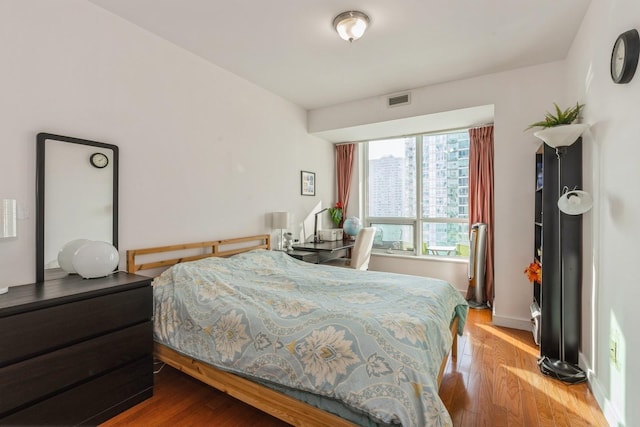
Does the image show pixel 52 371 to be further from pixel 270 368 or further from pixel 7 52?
pixel 7 52

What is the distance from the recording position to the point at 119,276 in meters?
1.99

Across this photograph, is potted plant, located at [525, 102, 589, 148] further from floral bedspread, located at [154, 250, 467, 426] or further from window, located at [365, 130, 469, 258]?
window, located at [365, 130, 469, 258]

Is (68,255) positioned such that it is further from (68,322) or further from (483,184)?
(483,184)

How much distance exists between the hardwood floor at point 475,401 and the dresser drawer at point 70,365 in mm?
332

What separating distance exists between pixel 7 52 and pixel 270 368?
234 cm

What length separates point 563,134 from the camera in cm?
211

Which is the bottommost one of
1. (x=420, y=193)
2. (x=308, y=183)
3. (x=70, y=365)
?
(x=70, y=365)

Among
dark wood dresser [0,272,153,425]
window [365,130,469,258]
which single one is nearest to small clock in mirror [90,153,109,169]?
dark wood dresser [0,272,153,425]

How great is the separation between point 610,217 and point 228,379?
2399 mm

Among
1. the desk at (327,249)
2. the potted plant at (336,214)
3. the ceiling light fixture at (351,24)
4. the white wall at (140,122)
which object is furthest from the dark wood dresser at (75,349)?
the potted plant at (336,214)

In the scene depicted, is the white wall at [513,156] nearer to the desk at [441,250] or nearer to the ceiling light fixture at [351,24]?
the desk at [441,250]

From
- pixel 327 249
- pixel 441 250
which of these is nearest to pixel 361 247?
pixel 327 249

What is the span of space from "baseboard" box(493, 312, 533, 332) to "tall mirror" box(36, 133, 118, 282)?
3631 millimetres

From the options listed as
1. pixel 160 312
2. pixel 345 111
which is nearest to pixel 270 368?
pixel 160 312
